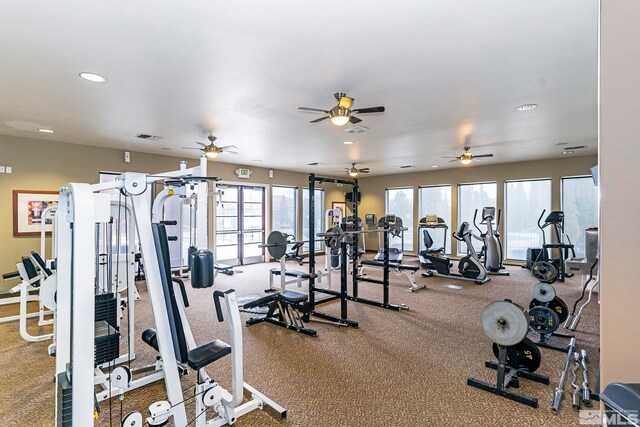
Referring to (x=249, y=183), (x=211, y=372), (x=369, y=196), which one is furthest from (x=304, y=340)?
(x=369, y=196)

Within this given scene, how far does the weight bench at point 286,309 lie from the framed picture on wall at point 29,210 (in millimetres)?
3953

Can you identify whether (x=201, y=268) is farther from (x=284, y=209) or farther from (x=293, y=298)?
(x=284, y=209)

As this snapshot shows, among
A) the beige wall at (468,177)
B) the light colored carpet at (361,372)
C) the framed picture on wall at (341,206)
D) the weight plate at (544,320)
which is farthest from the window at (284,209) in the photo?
the weight plate at (544,320)

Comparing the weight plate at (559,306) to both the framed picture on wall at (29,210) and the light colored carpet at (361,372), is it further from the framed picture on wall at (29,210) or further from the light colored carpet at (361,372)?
the framed picture on wall at (29,210)

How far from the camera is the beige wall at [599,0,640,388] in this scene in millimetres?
→ 1388

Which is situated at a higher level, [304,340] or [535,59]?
[535,59]

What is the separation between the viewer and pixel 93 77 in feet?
9.44

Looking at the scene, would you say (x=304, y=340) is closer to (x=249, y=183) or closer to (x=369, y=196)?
(x=249, y=183)

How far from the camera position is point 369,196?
1102 centimetres

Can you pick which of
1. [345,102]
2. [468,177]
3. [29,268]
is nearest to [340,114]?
[345,102]

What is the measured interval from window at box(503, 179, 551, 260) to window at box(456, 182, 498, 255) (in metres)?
0.37

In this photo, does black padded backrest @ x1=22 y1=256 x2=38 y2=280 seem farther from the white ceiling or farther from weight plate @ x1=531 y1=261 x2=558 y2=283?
weight plate @ x1=531 y1=261 x2=558 y2=283

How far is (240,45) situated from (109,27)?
2.76 feet

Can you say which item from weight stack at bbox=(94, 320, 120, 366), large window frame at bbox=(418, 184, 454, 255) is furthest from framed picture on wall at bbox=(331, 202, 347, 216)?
weight stack at bbox=(94, 320, 120, 366)
